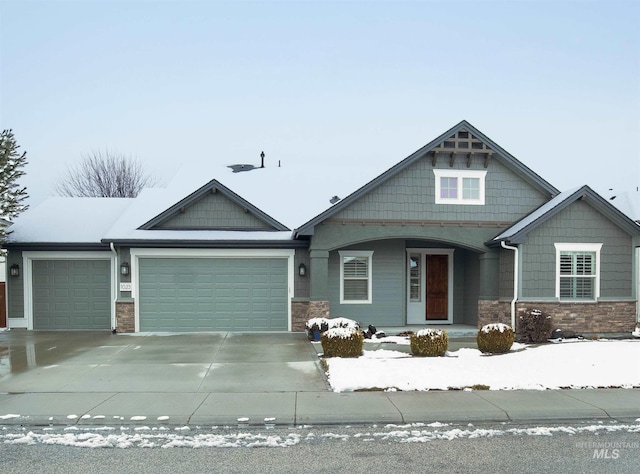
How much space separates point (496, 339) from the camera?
11.5m

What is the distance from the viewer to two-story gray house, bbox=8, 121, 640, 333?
14617mm

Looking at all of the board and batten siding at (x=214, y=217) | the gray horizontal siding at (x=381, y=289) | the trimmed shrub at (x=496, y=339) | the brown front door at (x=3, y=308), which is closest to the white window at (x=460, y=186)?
the gray horizontal siding at (x=381, y=289)

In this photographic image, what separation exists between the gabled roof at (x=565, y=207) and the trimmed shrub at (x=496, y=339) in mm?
3532

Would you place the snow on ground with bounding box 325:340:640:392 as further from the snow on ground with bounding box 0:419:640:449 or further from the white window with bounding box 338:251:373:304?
the white window with bounding box 338:251:373:304

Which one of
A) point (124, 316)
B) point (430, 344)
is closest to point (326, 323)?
point (430, 344)

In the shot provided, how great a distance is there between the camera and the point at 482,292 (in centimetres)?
1551

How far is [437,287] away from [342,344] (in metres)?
7.26

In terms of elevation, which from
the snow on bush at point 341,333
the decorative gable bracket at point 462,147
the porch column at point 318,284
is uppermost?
the decorative gable bracket at point 462,147

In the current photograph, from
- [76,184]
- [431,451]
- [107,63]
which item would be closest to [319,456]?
[431,451]

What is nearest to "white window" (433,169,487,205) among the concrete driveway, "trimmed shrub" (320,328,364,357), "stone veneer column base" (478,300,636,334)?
"stone veneer column base" (478,300,636,334)

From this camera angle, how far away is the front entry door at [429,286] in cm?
1719

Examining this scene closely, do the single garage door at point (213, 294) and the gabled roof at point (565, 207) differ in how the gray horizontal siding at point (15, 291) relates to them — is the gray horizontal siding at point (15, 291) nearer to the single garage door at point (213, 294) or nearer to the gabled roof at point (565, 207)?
the single garage door at point (213, 294)

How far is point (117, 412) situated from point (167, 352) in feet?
16.2

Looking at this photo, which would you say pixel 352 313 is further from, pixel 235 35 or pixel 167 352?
pixel 235 35
